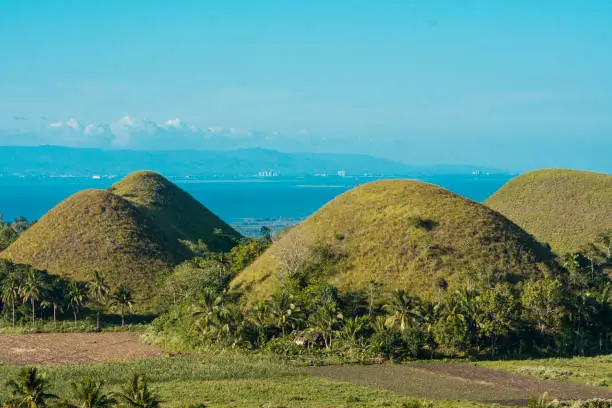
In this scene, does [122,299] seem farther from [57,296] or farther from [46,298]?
[46,298]

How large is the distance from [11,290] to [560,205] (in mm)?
101222

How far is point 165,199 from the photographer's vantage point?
14212 centimetres

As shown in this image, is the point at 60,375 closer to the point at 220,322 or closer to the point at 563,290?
the point at 220,322

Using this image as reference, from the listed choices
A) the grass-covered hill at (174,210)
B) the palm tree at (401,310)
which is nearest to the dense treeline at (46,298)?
the palm tree at (401,310)

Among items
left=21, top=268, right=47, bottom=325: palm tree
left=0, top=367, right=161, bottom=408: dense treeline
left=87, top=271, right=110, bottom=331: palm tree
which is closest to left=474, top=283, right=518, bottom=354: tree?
left=0, top=367, right=161, bottom=408: dense treeline

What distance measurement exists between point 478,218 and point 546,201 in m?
60.2

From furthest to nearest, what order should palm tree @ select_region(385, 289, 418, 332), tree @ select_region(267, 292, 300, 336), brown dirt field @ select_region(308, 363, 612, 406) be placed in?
1. tree @ select_region(267, 292, 300, 336)
2. palm tree @ select_region(385, 289, 418, 332)
3. brown dirt field @ select_region(308, 363, 612, 406)

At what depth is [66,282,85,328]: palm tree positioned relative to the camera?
81500 millimetres

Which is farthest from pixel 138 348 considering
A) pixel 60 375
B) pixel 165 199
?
pixel 165 199

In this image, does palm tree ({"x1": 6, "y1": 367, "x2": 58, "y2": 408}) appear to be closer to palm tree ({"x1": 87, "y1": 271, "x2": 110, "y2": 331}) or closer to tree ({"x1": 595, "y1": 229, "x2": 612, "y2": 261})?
palm tree ({"x1": 87, "y1": 271, "x2": 110, "y2": 331})

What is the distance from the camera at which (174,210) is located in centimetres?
13950

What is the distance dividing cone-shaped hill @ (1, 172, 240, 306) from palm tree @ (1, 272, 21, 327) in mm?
13167

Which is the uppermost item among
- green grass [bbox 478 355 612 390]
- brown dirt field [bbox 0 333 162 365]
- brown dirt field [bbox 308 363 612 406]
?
brown dirt field [bbox 0 333 162 365]

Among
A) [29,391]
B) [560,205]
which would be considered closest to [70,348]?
[29,391]
